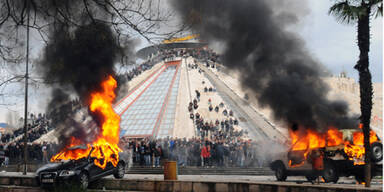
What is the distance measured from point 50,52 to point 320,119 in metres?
9.34

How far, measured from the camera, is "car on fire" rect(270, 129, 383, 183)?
446 inches

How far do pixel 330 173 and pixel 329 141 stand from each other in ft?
3.70

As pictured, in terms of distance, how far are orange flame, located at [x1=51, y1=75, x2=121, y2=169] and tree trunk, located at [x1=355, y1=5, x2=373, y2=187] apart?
745cm

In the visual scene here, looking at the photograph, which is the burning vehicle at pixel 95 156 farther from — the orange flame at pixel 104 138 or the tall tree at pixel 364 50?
the tall tree at pixel 364 50

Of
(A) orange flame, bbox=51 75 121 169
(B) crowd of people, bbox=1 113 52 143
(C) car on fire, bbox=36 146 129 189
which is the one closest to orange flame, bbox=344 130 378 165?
(A) orange flame, bbox=51 75 121 169

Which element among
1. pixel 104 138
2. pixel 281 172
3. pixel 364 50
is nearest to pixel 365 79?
pixel 364 50

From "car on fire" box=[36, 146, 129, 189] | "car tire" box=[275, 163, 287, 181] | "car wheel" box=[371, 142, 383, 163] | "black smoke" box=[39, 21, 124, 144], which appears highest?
"black smoke" box=[39, 21, 124, 144]

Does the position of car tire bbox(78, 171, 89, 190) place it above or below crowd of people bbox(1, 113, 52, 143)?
below

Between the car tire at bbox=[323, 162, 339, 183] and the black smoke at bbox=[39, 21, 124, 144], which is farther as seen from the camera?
the car tire at bbox=[323, 162, 339, 183]

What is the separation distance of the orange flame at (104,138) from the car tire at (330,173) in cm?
648

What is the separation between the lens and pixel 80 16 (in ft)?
26.6

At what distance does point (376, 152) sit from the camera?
37.1 feet

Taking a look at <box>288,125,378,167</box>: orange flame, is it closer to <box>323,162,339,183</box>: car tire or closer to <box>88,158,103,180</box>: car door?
<box>323,162,339,183</box>: car tire

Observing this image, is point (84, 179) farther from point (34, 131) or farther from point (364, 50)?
point (34, 131)
